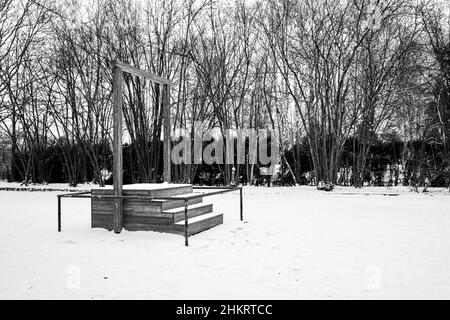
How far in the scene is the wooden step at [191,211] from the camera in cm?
720

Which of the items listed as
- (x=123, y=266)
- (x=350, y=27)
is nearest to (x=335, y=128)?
(x=350, y=27)

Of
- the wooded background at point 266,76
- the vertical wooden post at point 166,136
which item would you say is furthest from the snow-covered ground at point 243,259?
the wooded background at point 266,76

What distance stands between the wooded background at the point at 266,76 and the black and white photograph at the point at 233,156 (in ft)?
0.37

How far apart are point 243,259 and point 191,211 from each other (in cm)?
259

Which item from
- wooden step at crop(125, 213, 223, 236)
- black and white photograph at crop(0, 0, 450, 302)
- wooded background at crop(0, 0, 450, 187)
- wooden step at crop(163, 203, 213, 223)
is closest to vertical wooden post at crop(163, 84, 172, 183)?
black and white photograph at crop(0, 0, 450, 302)

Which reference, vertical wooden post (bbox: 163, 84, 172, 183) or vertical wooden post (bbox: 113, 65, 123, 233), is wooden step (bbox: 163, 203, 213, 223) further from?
vertical wooden post (bbox: 163, 84, 172, 183)

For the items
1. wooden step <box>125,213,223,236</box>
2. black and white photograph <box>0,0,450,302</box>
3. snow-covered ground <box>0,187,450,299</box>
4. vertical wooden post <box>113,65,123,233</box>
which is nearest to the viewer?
snow-covered ground <box>0,187,450,299</box>

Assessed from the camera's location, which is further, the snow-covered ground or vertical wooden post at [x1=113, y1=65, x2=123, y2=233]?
vertical wooden post at [x1=113, y1=65, x2=123, y2=233]

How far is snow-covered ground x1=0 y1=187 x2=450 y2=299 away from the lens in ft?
13.7

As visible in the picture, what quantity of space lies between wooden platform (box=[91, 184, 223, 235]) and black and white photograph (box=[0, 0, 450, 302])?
0.03 metres

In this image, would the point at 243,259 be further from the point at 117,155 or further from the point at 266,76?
the point at 266,76

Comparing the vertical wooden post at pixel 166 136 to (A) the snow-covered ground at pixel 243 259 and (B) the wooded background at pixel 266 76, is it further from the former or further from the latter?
(B) the wooded background at pixel 266 76
